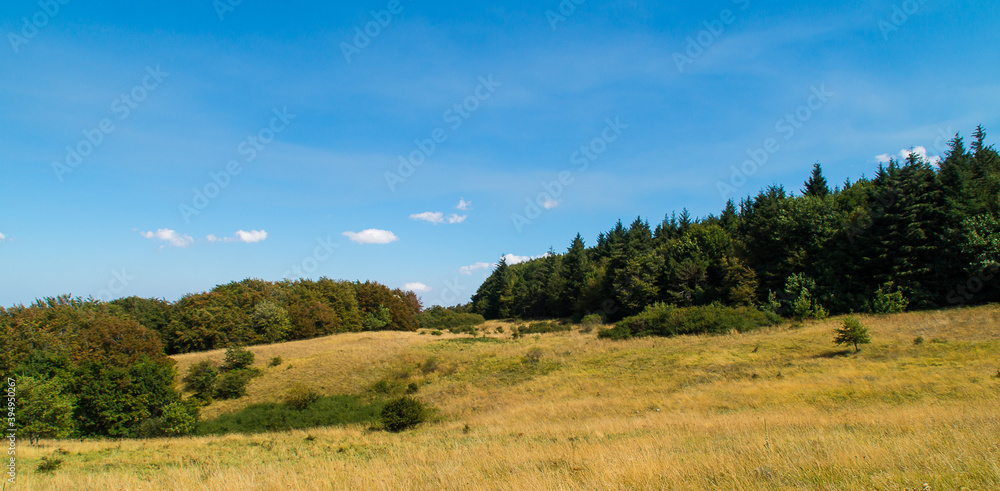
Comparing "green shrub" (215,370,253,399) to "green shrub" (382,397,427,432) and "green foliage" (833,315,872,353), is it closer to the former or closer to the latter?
"green shrub" (382,397,427,432)

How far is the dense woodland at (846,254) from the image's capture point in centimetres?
3097

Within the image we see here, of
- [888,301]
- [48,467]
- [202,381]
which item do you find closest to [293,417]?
[202,381]

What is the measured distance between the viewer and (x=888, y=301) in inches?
1264

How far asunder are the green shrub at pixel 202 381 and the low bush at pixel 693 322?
31324 millimetres

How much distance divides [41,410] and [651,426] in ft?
83.5

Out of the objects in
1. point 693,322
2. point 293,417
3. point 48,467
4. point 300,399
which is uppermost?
point 48,467

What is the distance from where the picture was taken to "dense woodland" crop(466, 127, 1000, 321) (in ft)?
102

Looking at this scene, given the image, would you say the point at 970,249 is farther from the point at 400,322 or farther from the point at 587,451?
the point at 400,322

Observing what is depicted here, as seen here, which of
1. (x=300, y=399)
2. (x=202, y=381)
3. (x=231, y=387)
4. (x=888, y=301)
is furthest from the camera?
(x=888, y=301)

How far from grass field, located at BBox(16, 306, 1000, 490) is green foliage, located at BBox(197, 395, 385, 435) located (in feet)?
9.03

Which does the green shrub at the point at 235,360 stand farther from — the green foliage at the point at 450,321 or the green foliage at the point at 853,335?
the green foliage at the point at 853,335

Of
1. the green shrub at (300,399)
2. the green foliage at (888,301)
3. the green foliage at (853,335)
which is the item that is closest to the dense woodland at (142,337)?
the green shrub at (300,399)

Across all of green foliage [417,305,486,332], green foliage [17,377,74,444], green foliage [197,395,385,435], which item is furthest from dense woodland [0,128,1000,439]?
green foliage [417,305,486,332]

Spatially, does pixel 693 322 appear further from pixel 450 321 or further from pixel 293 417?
pixel 450 321
